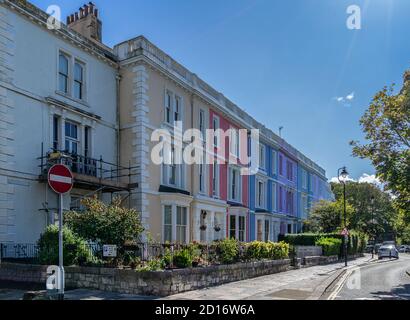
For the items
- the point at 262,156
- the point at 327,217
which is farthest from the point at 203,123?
the point at 327,217

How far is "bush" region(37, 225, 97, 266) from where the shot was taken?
1352cm

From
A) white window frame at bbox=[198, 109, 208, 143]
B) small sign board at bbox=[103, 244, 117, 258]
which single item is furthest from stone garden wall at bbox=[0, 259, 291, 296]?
white window frame at bbox=[198, 109, 208, 143]

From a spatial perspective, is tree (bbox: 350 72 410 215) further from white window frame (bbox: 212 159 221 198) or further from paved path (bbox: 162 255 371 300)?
white window frame (bbox: 212 159 221 198)

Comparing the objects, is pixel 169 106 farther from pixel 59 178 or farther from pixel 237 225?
pixel 59 178

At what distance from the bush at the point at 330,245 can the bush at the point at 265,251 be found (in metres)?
10.6

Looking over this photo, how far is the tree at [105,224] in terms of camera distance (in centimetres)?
1391

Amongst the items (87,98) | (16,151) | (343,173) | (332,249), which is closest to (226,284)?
(16,151)

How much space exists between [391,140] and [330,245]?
16.7 m

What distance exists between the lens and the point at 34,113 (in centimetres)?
1700

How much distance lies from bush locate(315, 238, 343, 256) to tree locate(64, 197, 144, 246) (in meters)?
21.9

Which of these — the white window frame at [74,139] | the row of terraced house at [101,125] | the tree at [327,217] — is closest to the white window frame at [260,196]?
the row of terraced house at [101,125]

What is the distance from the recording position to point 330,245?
110 feet
